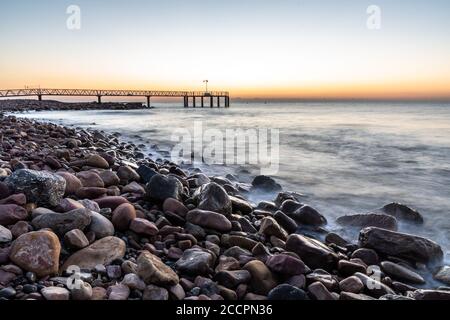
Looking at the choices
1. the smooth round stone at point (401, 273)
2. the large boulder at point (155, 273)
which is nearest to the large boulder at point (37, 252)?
the large boulder at point (155, 273)

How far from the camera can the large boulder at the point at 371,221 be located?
209 inches

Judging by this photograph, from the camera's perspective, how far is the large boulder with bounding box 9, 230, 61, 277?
9.11 feet

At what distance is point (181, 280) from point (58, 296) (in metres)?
0.93

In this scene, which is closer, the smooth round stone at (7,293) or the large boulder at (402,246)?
the smooth round stone at (7,293)

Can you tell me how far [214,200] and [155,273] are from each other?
2.04 meters

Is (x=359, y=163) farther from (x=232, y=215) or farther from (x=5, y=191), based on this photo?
(x=5, y=191)

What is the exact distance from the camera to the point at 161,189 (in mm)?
4902

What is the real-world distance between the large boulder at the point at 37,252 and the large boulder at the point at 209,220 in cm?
163

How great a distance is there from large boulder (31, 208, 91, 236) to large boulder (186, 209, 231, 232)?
4.10 feet

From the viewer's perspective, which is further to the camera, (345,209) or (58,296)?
(345,209)

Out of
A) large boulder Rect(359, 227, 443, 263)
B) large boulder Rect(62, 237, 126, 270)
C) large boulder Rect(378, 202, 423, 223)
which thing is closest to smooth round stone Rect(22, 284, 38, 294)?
large boulder Rect(62, 237, 126, 270)

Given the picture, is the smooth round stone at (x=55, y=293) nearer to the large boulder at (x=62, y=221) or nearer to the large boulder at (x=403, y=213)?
the large boulder at (x=62, y=221)
